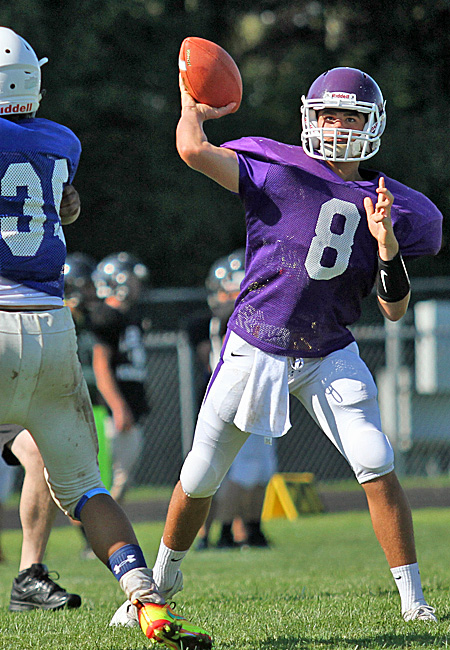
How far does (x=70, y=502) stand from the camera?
3635 millimetres

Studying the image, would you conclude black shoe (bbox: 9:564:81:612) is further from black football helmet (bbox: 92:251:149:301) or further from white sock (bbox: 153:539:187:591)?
black football helmet (bbox: 92:251:149:301)

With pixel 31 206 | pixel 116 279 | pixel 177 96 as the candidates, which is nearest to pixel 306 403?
pixel 31 206

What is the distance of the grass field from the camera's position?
3611 millimetres

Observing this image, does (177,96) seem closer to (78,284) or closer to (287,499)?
(287,499)

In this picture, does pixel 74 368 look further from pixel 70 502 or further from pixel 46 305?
pixel 70 502

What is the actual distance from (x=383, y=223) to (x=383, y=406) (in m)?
9.75

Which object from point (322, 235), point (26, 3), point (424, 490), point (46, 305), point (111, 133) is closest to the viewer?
point (46, 305)

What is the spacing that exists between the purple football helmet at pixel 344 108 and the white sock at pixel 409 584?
1.70 meters

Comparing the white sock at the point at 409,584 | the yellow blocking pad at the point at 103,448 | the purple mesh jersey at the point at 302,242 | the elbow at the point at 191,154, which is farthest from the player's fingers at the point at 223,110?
the yellow blocking pad at the point at 103,448

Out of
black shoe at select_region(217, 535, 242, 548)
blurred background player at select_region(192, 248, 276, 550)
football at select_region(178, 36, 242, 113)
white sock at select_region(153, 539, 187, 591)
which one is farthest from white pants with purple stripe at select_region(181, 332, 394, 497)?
black shoe at select_region(217, 535, 242, 548)

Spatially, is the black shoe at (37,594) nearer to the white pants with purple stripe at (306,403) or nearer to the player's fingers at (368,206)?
the white pants with purple stripe at (306,403)

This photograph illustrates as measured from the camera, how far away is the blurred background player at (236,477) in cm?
792

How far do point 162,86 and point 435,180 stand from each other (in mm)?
5318

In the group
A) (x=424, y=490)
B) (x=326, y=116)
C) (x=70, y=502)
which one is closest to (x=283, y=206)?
(x=326, y=116)
